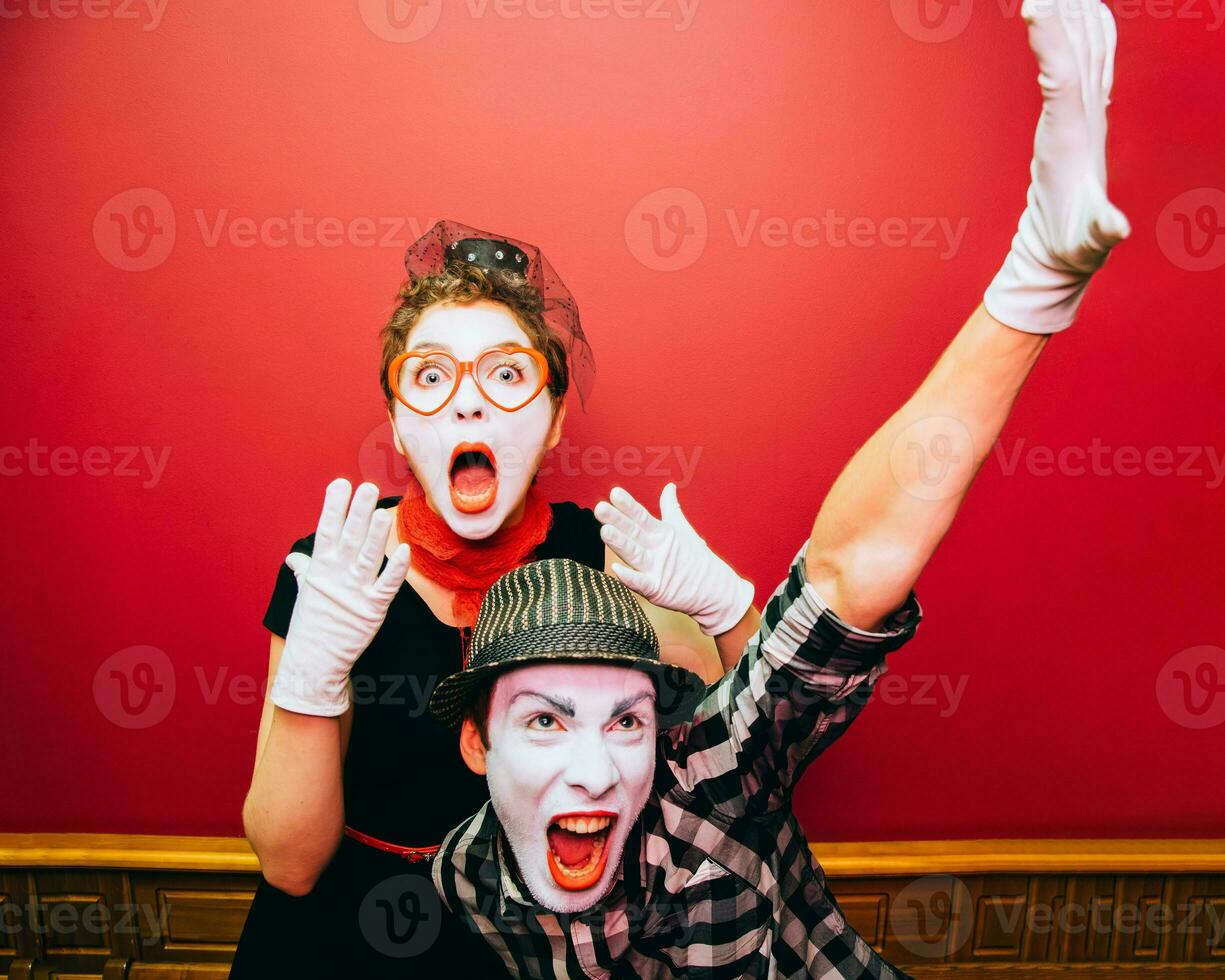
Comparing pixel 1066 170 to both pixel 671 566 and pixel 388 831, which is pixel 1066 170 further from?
pixel 388 831

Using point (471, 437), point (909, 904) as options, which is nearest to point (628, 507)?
point (471, 437)

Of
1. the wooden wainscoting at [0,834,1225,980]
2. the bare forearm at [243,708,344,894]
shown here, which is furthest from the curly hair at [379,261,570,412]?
the wooden wainscoting at [0,834,1225,980]

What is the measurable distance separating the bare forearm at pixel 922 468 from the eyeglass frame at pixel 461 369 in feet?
2.07

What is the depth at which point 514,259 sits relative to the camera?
1.50m

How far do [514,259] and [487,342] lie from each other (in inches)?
9.3

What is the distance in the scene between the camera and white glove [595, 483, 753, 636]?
123cm

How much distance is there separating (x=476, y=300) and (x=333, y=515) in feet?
1.43

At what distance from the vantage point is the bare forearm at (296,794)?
1172 millimetres

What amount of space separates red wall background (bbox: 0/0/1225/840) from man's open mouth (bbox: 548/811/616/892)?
3.23ft

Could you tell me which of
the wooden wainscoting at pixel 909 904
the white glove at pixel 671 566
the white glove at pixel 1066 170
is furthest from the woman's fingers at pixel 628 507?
the wooden wainscoting at pixel 909 904

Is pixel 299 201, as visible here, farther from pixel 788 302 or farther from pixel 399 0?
pixel 788 302

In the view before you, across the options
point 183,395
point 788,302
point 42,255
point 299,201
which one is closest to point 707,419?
point 788,302

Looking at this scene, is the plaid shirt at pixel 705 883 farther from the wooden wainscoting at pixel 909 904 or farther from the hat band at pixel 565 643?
the wooden wainscoting at pixel 909 904

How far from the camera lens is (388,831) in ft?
4.54
